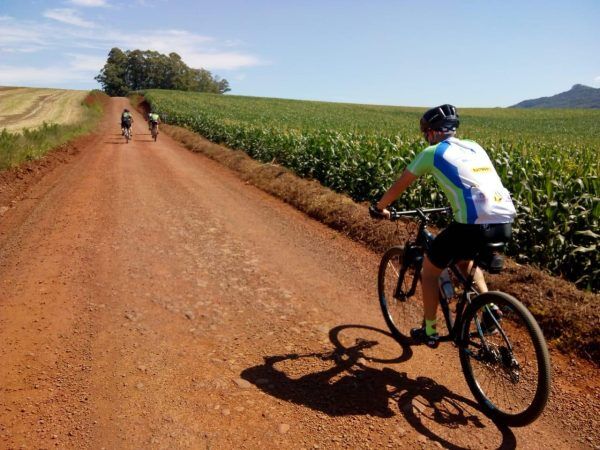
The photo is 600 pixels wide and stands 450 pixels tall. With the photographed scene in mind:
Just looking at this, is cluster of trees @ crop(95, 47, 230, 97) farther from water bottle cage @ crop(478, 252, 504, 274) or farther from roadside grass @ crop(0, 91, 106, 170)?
water bottle cage @ crop(478, 252, 504, 274)

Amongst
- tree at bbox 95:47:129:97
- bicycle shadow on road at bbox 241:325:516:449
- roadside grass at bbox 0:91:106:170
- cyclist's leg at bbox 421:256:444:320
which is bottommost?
bicycle shadow on road at bbox 241:325:516:449

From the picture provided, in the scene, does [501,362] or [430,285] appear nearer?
[501,362]

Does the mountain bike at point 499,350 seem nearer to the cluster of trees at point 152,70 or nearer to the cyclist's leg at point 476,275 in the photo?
the cyclist's leg at point 476,275

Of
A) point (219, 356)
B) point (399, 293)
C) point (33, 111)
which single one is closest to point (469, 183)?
point (399, 293)

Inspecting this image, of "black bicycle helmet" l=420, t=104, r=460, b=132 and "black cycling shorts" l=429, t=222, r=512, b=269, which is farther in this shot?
"black bicycle helmet" l=420, t=104, r=460, b=132

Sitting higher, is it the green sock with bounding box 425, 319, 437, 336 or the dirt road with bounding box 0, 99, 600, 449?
the green sock with bounding box 425, 319, 437, 336

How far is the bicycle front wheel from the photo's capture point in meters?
4.87

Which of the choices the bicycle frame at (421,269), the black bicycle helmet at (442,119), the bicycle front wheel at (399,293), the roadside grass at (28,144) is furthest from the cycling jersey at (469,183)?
the roadside grass at (28,144)

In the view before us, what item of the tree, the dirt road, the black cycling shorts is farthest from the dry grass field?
the tree

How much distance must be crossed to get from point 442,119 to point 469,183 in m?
0.69

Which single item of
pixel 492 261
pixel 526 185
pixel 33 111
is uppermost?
pixel 33 111

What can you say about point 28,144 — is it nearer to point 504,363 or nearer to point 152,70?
point 504,363

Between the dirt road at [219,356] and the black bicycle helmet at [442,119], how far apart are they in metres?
2.42

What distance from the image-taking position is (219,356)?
4.53 m
